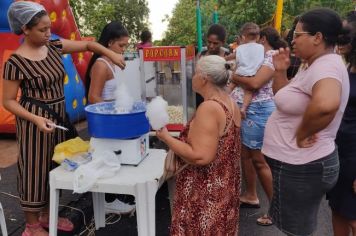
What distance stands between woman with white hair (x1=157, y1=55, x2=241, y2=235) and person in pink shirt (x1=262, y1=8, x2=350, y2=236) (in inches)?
10.0

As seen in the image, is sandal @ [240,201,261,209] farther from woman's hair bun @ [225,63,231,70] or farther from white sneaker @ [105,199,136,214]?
woman's hair bun @ [225,63,231,70]

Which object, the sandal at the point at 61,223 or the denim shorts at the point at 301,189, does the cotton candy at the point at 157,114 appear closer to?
the denim shorts at the point at 301,189

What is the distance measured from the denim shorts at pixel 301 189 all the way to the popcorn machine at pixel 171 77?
54.8 inches

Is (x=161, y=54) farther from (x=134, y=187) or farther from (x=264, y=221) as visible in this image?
(x=264, y=221)

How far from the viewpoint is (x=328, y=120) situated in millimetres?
1657

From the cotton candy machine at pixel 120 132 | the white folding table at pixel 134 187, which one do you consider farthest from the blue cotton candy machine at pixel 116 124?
the white folding table at pixel 134 187

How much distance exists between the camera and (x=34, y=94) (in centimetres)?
233

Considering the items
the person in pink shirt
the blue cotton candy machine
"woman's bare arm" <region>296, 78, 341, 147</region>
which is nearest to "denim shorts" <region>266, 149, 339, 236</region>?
the person in pink shirt

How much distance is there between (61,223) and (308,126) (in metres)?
2.04

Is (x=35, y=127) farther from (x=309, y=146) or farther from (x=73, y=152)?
(x=309, y=146)

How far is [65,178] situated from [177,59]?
1.48 metres

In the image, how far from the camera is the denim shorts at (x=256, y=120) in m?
2.97

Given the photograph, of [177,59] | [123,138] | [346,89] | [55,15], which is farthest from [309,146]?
[55,15]

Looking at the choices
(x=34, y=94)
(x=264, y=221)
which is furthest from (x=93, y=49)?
(x=264, y=221)
